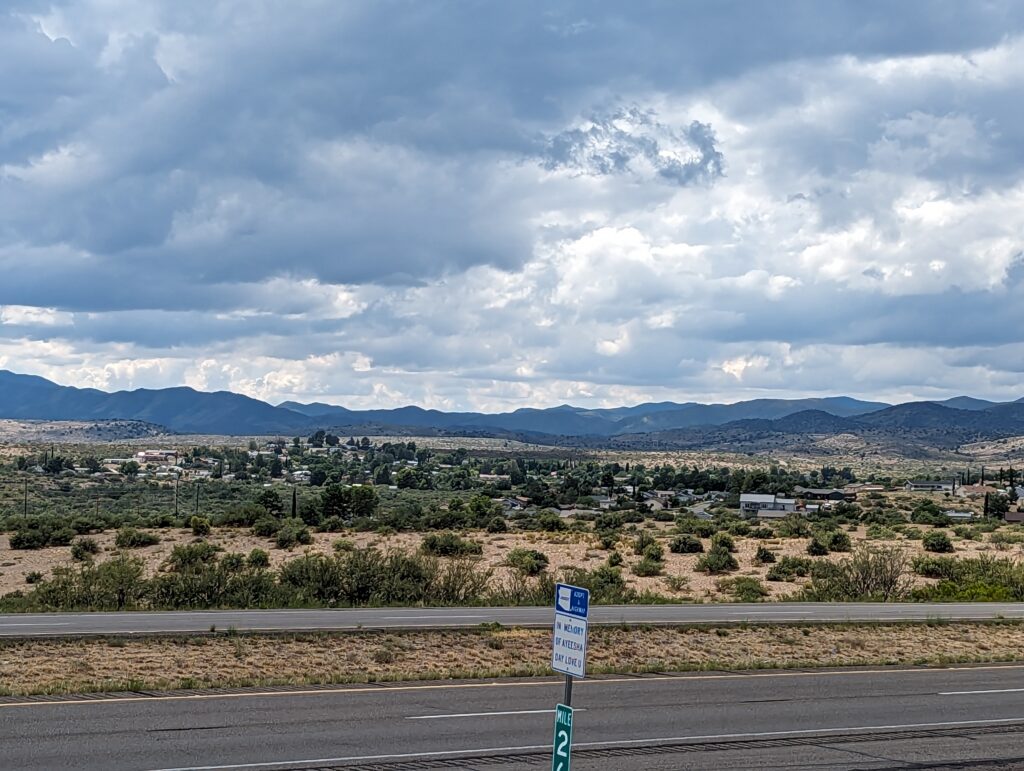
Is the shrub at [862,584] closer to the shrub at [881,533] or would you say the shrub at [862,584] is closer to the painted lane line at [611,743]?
the painted lane line at [611,743]

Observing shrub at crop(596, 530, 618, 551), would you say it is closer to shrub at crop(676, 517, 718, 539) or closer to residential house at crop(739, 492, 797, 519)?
shrub at crop(676, 517, 718, 539)

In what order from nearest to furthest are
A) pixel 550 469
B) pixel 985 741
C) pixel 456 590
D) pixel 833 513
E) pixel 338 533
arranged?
pixel 985 741 → pixel 456 590 → pixel 338 533 → pixel 833 513 → pixel 550 469

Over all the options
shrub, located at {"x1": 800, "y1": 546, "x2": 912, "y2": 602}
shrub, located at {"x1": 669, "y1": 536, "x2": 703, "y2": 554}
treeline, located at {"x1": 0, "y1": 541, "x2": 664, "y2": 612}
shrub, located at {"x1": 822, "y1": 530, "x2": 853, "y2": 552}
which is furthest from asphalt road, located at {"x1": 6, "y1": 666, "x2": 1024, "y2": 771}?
shrub, located at {"x1": 822, "y1": 530, "x2": 853, "y2": 552}

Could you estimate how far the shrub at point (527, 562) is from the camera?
48062mm

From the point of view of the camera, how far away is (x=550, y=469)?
578 ft

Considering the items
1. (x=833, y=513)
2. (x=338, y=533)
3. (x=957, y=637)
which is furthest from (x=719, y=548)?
(x=833, y=513)

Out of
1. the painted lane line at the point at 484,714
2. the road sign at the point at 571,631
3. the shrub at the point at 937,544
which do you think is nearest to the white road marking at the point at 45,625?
the painted lane line at the point at 484,714

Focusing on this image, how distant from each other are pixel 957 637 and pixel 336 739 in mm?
19317

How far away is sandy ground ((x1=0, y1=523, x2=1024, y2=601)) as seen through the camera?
4628 cm

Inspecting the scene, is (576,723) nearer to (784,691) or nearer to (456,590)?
(784,691)

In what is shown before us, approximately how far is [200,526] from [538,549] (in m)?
18.7

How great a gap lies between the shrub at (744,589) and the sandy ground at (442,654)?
10.7 m

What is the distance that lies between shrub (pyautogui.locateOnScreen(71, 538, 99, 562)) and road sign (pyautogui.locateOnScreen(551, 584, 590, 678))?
4547cm

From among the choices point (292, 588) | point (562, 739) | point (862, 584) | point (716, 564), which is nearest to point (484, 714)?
point (562, 739)
